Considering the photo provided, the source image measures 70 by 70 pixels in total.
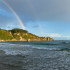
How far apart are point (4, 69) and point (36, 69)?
379 cm

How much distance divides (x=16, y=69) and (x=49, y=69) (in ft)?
13.2

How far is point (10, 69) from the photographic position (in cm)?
1107

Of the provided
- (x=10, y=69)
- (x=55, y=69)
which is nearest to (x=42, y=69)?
(x=55, y=69)

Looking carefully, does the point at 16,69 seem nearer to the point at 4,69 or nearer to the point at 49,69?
the point at 4,69

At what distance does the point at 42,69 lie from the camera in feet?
37.7

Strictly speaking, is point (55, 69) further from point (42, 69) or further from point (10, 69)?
point (10, 69)

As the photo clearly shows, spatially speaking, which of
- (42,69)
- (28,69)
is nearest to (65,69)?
(42,69)

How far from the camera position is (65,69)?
11.7 meters

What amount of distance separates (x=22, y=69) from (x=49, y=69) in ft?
10.9

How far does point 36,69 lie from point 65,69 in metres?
3.63

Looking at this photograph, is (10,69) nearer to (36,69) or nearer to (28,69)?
(28,69)

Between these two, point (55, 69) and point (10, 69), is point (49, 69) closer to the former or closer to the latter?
point (55, 69)

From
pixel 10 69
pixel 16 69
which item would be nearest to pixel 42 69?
pixel 16 69

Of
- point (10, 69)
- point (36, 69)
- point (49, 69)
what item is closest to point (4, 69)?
point (10, 69)
